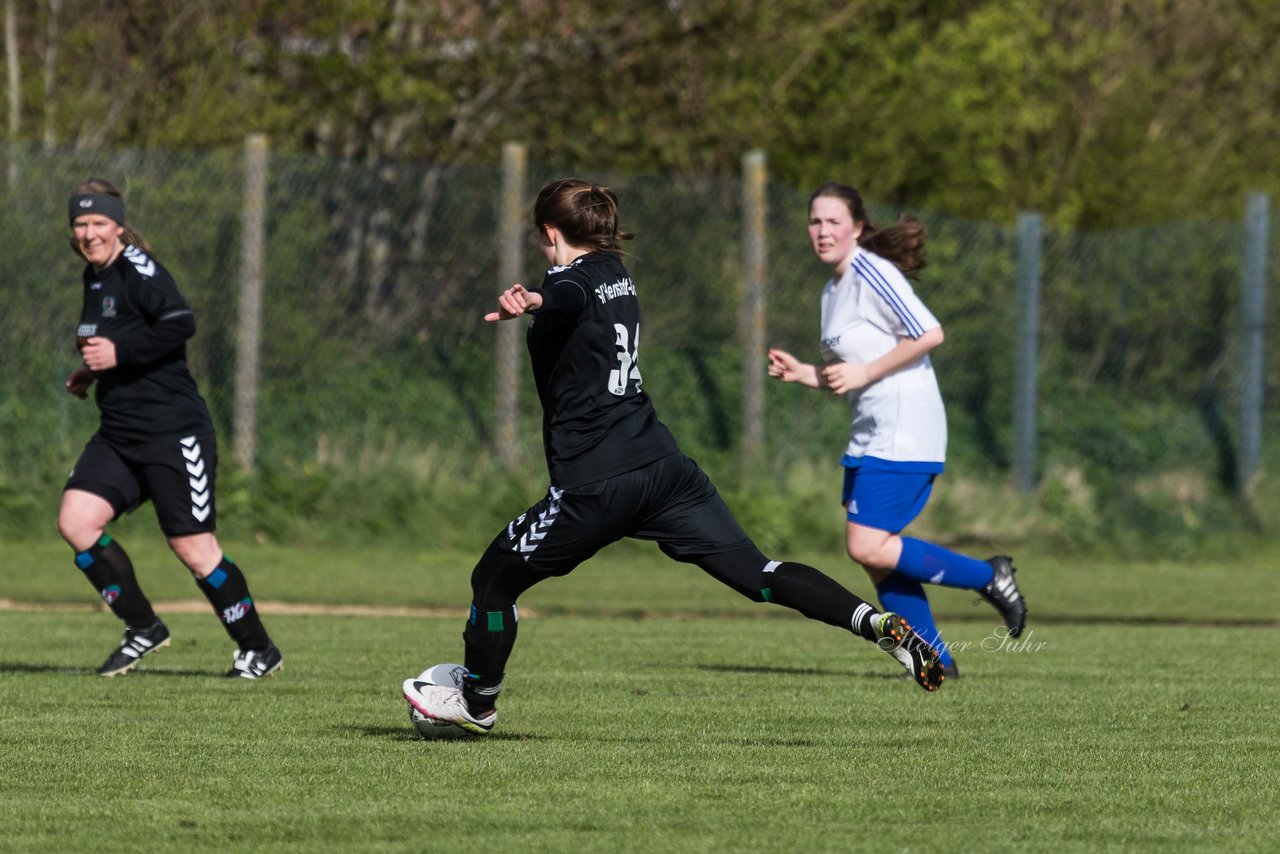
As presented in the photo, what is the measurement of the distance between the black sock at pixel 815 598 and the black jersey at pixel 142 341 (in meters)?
2.91

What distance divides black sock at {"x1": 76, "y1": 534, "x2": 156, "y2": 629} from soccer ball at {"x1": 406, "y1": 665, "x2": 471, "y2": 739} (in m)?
2.34

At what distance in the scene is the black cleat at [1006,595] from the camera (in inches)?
346

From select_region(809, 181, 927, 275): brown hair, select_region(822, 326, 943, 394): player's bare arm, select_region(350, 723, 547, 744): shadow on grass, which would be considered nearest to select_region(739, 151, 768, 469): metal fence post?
select_region(809, 181, 927, 275): brown hair

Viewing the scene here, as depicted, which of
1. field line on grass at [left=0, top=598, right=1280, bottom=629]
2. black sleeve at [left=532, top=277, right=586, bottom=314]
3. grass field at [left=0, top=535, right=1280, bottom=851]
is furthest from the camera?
field line on grass at [left=0, top=598, right=1280, bottom=629]

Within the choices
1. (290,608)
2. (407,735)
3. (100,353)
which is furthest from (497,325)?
(407,735)

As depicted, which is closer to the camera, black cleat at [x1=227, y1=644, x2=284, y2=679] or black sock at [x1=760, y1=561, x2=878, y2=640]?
black sock at [x1=760, y1=561, x2=878, y2=640]

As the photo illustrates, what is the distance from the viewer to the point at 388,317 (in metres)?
15.9

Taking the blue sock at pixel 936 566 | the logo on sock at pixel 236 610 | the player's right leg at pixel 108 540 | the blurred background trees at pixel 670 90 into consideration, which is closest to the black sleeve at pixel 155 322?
the player's right leg at pixel 108 540

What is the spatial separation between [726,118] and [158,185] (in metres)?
6.12

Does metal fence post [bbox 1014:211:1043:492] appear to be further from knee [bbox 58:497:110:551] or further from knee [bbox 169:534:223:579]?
knee [bbox 58:497:110:551]

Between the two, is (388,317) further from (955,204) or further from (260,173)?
(955,204)

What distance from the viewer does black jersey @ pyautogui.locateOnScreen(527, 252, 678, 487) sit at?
6398 mm

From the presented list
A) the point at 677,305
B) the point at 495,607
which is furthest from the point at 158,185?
the point at 495,607

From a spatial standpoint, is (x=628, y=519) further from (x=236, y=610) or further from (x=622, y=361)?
(x=236, y=610)
